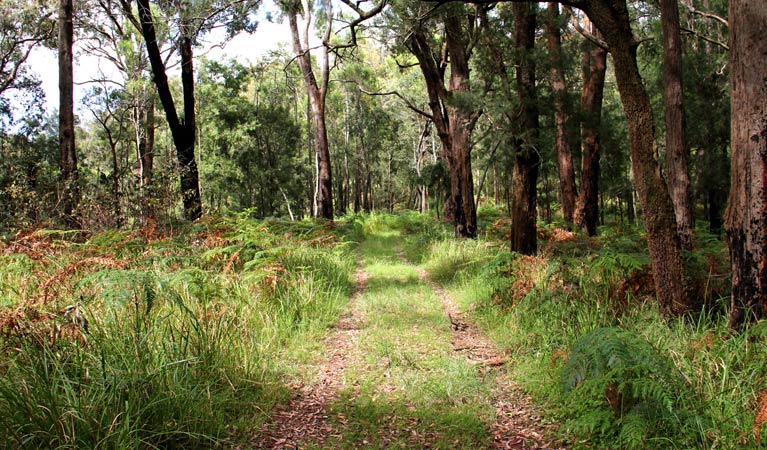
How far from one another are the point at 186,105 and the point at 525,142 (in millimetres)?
9159

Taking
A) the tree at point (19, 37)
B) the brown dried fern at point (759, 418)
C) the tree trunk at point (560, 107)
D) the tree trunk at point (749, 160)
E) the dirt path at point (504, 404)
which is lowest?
the dirt path at point (504, 404)

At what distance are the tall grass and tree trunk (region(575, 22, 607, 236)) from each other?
9286 millimetres

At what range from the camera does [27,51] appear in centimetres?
2373

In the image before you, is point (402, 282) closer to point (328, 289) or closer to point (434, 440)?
point (328, 289)

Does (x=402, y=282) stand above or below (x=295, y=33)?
below

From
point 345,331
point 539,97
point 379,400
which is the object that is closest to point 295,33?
point 539,97

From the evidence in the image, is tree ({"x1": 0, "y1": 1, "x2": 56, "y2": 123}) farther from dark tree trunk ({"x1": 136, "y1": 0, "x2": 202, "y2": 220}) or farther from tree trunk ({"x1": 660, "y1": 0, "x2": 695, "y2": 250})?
tree trunk ({"x1": 660, "y1": 0, "x2": 695, "y2": 250})

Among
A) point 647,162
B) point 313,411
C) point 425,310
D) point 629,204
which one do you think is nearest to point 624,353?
point 313,411

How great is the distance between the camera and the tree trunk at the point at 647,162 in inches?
188

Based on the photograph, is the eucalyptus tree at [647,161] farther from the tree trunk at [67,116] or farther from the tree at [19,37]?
the tree at [19,37]

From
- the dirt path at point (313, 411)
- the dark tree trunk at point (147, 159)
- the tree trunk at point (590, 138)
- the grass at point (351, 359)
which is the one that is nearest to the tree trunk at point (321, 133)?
the dark tree trunk at point (147, 159)

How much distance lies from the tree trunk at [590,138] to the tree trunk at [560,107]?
50cm

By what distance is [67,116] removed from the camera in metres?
11.5

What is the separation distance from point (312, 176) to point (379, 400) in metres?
40.8
